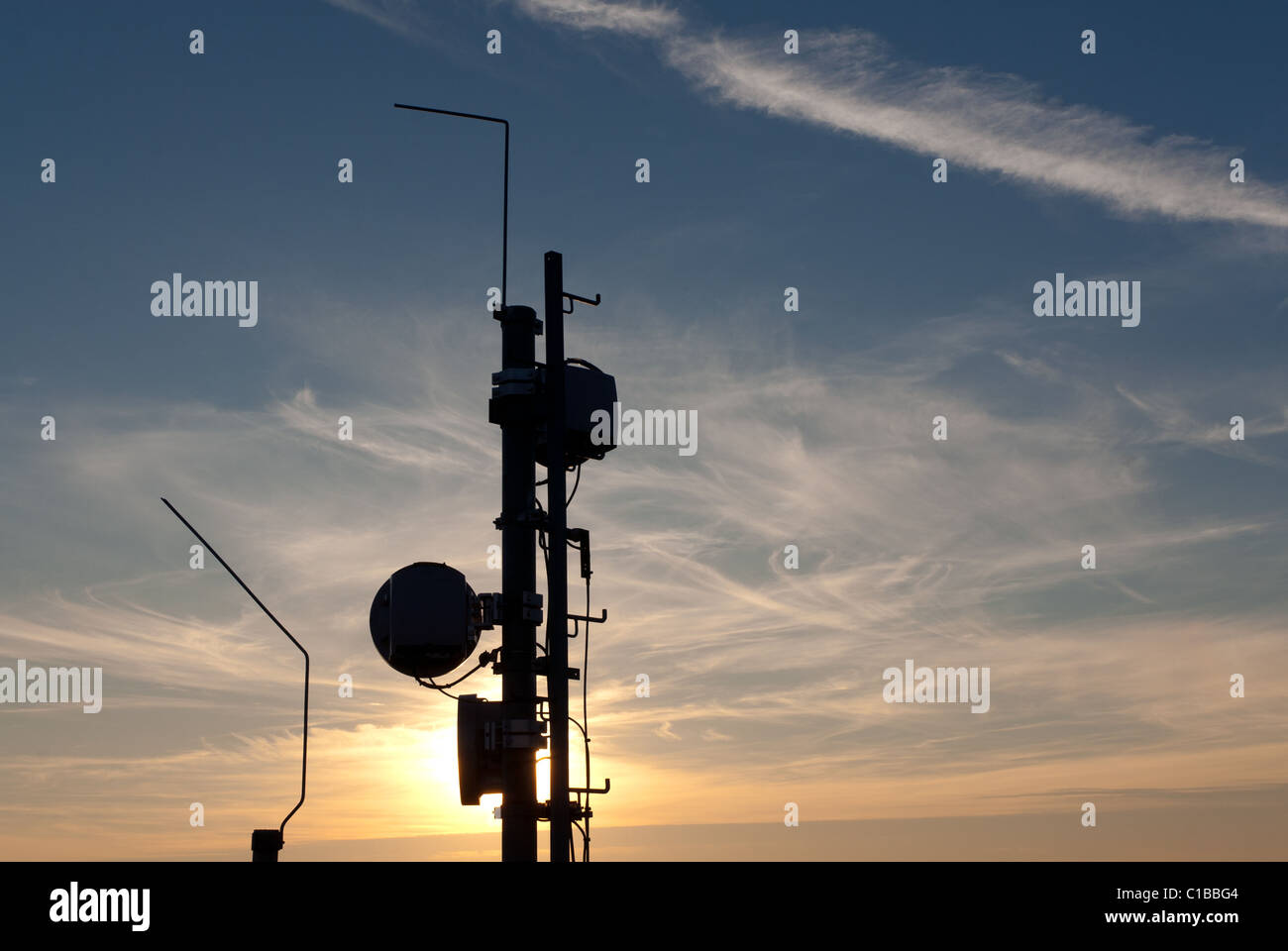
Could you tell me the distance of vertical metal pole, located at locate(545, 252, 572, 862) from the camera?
23234 millimetres

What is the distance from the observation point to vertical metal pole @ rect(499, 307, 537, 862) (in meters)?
24.8

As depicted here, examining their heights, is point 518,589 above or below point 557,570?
below

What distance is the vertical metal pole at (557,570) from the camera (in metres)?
23.2

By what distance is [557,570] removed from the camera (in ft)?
78.8

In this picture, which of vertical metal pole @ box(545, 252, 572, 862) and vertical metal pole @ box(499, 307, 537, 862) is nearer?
vertical metal pole @ box(545, 252, 572, 862)

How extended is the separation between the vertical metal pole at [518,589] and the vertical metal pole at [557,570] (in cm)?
73

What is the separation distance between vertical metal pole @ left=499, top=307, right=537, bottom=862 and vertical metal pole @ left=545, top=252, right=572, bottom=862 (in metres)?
0.73

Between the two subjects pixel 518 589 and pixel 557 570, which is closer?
pixel 557 570

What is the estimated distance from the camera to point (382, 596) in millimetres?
26078

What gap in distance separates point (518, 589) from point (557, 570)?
1702 mm
